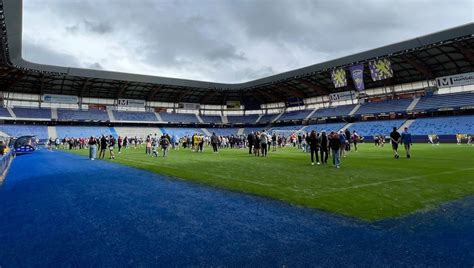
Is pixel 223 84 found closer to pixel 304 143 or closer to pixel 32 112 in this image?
pixel 32 112

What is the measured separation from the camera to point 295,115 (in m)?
74.8

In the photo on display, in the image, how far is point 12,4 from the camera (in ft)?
85.4

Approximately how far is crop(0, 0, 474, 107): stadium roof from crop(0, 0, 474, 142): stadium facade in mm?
152

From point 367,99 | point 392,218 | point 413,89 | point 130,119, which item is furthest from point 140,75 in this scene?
point 392,218

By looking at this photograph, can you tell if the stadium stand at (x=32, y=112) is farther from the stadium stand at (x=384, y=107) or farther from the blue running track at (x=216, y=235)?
the stadium stand at (x=384, y=107)

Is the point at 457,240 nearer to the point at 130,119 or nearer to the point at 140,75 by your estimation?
the point at 140,75

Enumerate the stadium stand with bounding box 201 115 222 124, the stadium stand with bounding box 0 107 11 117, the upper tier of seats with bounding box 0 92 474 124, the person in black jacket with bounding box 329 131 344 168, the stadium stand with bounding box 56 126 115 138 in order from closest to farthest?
A: the person in black jacket with bounding box 329 131 344 168 → the upper tier of seats with bounding box 0 92 474 124 → the stadium stand with bounding box 0 107 11 117 → the stadium stand with bounding box 56 126 115 138 → the stadium stand with bounding box 201 115 222 124

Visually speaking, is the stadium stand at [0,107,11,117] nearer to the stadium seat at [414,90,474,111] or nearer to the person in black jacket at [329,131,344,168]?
the person in black jacket at [329,131,344,168]

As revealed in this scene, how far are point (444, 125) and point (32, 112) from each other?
3076 inches

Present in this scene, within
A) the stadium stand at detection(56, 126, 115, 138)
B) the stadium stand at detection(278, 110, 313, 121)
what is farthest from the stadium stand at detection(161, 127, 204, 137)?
the stadium stand at detection(278, 110, 313, 121)

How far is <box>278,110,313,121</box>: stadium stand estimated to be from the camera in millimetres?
72500

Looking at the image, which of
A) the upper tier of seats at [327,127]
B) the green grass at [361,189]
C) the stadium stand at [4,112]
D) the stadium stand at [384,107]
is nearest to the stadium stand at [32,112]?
the stadium stand at [4,112]

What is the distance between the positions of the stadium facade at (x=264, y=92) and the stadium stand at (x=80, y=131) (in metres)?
2.20

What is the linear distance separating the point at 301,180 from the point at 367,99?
61.1 m
